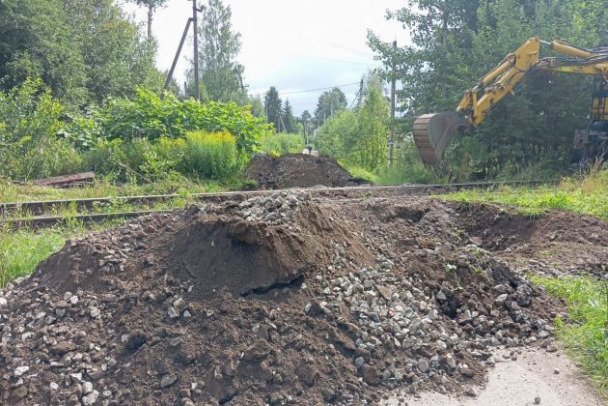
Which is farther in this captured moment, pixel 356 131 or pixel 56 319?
pixel 356 131

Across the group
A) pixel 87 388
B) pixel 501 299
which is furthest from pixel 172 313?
pixel 501 299

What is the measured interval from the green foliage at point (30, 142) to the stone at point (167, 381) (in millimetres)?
10008

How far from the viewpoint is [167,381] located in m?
3.98

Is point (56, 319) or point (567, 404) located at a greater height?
point (56, 319)

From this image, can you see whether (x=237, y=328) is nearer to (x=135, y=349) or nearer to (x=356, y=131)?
(x=135, y=349)

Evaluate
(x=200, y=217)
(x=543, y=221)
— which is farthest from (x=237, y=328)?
(x=543, y=221)

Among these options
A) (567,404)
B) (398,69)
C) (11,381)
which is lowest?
(567,404)

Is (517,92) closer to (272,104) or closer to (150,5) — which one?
(150,5)

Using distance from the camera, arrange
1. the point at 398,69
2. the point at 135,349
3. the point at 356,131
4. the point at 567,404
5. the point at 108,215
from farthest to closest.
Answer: the point at 356,131, the point at 398,69, the point at 108,215, the point at 135,349, the point at 567,404

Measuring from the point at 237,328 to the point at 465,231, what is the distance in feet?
17.9

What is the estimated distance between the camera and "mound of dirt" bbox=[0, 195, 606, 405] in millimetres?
4039

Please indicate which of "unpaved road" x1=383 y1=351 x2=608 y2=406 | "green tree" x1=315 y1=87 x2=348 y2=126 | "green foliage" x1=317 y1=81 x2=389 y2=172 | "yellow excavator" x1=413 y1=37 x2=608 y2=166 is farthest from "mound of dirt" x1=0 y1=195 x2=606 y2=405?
"green tree" x1=315 y1=87 x2=348 y2=126

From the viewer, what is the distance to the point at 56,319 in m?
4.63

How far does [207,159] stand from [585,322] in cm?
1046
